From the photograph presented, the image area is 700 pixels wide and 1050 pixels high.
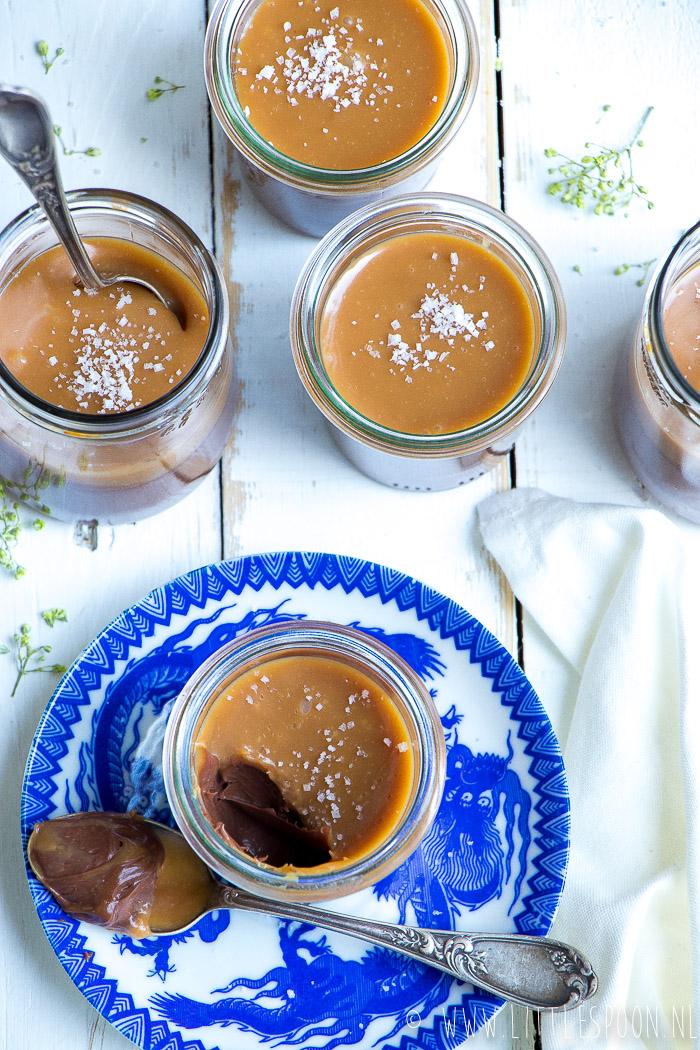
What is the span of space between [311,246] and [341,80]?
0.78 feet

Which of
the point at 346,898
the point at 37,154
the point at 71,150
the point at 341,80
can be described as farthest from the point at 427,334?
the point at 346,898

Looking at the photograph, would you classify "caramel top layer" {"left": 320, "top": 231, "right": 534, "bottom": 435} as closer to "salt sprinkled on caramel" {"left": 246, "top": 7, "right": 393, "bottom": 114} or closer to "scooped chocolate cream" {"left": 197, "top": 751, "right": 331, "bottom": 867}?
"salt sprinkled on caramel" {"left": 246, "top": 7, "right": 393, "bottom": 114}

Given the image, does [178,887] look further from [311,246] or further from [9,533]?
[311,246]

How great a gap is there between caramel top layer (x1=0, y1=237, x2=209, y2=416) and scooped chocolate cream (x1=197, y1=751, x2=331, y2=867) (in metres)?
0.46

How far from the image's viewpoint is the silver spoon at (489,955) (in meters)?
1.35

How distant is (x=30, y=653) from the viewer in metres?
1.53

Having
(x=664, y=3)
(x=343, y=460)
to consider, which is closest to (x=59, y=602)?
(x=343, y=460)

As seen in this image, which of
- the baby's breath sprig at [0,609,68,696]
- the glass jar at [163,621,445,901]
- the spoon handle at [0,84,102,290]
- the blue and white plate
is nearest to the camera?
the spoon handle at [0,84,102,290]

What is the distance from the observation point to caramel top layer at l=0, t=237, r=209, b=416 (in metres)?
1.37

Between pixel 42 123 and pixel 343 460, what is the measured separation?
630 mm

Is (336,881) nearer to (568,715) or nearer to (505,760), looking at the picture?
(505,760)

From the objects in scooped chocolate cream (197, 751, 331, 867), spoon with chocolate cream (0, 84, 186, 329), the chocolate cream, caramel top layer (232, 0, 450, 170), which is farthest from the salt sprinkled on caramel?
the chocolate cream

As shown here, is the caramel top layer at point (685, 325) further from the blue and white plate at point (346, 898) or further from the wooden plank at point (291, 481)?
the blue and white plate at point (346, 898)

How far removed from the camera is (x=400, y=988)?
1.39 metres
